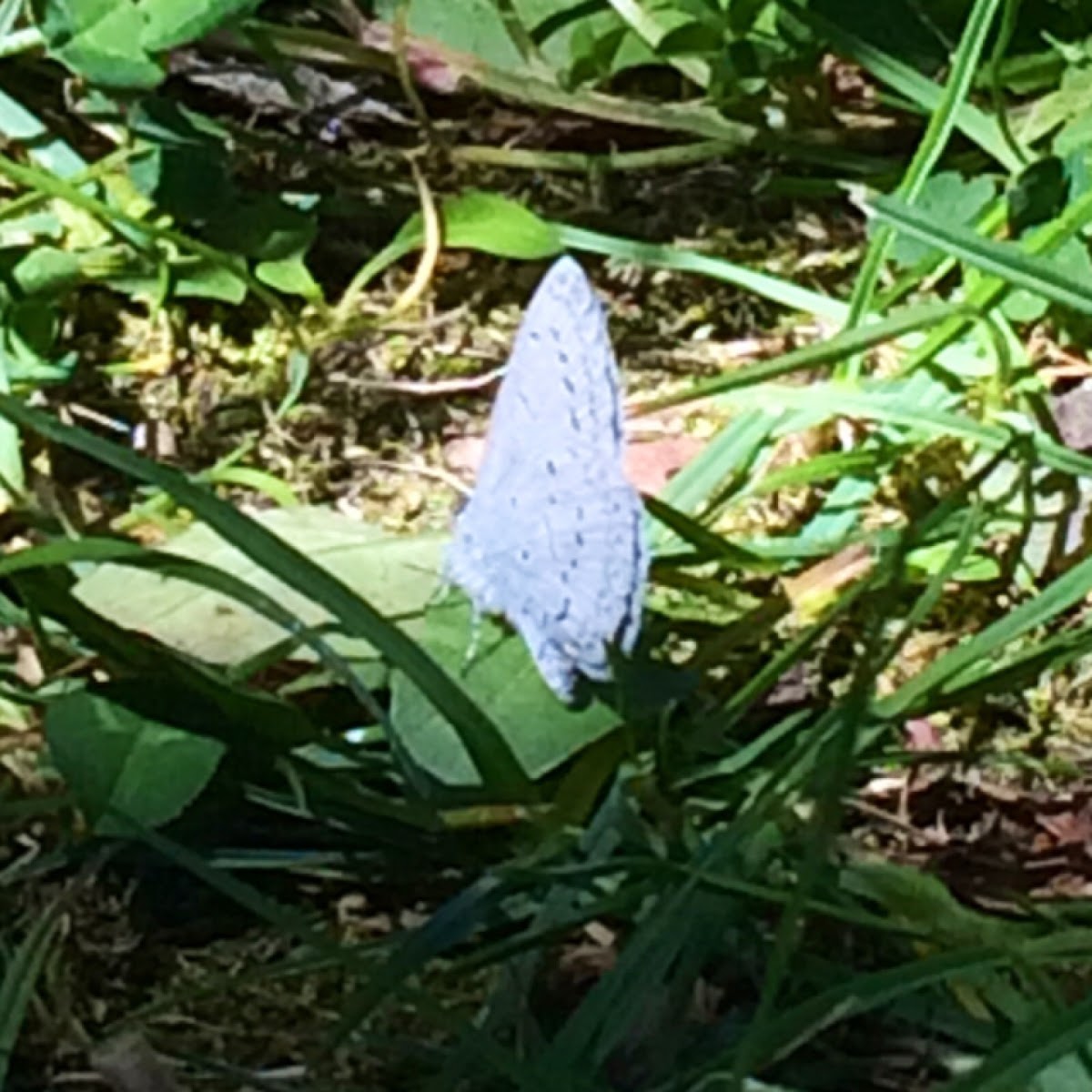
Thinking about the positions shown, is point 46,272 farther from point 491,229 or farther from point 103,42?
point 491,229

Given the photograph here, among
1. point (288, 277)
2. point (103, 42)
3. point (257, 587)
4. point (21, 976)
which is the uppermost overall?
point (103, 42)

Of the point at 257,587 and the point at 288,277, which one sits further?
the point at 288,277

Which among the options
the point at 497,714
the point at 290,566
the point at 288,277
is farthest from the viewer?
the point at 288,277

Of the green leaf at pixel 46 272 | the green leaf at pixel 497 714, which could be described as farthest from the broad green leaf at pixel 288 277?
the green leaf at pixel 497 714

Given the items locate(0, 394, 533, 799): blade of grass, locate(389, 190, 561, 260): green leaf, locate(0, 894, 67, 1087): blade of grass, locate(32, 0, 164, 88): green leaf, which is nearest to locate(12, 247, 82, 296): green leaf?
locate(32, 0, 164, 88): green leaf

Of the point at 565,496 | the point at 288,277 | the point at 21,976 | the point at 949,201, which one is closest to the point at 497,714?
the point at 565,496

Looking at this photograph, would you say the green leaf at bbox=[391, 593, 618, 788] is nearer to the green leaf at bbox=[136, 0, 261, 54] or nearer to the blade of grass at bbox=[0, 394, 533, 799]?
the blade of grass at bbox=[0, 394, 533, 799]
